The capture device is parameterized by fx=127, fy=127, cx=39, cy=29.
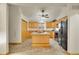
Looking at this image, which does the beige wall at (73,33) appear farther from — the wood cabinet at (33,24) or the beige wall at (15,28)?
the wood cabinet at (33,24)

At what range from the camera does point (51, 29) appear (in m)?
19.1

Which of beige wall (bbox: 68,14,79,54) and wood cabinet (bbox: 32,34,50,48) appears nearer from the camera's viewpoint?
beige wall (bbox: 68,14,79,54)

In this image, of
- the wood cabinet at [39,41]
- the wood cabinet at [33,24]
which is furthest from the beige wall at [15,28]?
the wood cabinet at [33,24]

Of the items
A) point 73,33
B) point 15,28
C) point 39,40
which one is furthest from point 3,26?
point 15,28

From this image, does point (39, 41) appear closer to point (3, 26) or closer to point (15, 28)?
point (15, 28)

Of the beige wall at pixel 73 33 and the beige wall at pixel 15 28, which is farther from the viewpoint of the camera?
the beige wall at pixel 15 28

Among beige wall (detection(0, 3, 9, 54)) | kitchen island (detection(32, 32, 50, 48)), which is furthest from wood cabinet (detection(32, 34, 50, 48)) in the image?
beige wall (detection(0, 3, 9, 54))

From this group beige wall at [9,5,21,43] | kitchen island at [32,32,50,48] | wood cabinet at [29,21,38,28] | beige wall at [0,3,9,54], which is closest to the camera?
beige wall at [0,3,9,54]

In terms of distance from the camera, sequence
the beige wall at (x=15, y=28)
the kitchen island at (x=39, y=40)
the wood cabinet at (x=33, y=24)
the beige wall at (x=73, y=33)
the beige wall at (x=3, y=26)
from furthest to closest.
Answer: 1. the wood cabinet at (x=33, y=24)
2. the beige wall at (x=15, y=28)
3. the kitchen island at (x=39, y=40)
4. the beige wall at (x=73, y=33)
5. the beige wall at (x=3, y=26)

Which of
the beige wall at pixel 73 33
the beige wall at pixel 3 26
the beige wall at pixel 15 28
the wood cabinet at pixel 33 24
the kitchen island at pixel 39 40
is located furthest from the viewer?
the wood cabinet at pixel 33 24

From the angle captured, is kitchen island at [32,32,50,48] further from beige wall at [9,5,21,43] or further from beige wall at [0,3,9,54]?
beige wall at [0,3,9,54]

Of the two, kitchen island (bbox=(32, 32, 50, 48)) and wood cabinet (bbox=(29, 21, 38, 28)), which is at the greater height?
wood cabinet (bbox=(29, 21, 38, 28))

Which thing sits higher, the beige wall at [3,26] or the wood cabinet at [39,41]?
the beige wall at [3,26]

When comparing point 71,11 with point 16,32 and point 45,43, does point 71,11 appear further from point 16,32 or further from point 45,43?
point 16,32
